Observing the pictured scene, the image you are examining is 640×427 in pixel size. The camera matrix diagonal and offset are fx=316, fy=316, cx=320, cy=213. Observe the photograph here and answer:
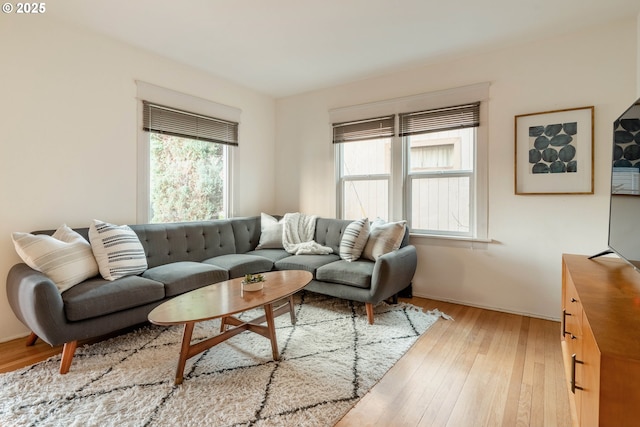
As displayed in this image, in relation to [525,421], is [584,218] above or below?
above

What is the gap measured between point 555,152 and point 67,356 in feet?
13.1

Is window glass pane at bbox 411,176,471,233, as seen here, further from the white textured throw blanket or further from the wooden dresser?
the wooden dresser

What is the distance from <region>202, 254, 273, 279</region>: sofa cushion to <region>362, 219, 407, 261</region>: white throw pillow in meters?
1.03

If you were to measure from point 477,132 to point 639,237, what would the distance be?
77.9 inches

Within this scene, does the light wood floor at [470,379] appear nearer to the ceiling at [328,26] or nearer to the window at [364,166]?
the window at [364,166]

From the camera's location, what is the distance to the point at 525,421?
5.15 feet

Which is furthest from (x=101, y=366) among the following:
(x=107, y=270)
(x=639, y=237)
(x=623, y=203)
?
→ (x=623, y=203)

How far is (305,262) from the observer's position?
3.15 metres

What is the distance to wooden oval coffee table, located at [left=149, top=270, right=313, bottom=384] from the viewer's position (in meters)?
1.78

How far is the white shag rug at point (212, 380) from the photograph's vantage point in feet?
5.16

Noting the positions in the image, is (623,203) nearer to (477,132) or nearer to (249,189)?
(477,132)

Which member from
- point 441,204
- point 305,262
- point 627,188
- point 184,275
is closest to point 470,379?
point 627,188

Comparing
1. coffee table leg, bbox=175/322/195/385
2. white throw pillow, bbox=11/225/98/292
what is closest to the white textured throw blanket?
coffee table leg, bbox=175/322/195/385

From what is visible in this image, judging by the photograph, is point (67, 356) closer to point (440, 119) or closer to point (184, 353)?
point (184, 353)
